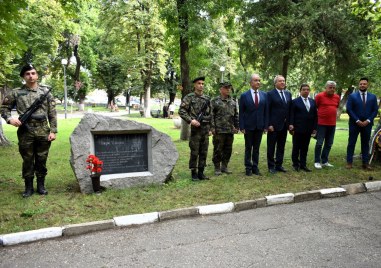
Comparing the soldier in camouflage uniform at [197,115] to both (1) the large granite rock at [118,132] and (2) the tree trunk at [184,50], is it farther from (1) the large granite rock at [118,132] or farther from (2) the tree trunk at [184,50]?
(2) the tree trunk at [184,50]

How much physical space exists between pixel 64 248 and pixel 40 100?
272cm

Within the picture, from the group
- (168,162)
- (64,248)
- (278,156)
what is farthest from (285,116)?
(64,248)

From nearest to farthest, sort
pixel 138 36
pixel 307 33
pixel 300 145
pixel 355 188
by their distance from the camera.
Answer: pixel 355 188 → pixel 300 145 → pixel 307 33 → pixel 138 36

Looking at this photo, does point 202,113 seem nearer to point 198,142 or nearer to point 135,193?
point 198,142

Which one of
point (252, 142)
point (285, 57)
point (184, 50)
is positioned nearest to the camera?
point (252, 142)

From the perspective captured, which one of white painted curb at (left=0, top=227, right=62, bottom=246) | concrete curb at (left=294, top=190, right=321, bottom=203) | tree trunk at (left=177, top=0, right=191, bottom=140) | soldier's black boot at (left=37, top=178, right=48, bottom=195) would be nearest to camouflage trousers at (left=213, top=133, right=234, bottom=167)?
concrete curb at (left=294, top=190, right=321, bottom=203)

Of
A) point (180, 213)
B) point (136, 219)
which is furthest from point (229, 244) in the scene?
point (136, 219)

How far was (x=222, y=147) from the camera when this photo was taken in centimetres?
707

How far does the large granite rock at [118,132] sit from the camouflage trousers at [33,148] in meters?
0.47

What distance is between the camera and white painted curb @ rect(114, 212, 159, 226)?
4.52m

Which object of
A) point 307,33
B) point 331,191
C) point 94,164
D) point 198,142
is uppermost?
point 307,33

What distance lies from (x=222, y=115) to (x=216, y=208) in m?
2.40

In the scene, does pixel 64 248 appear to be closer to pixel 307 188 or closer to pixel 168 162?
pixel 168 162

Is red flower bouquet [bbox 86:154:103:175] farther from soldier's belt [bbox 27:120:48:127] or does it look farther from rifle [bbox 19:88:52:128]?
rifle [bbox 19:88:52:128]
